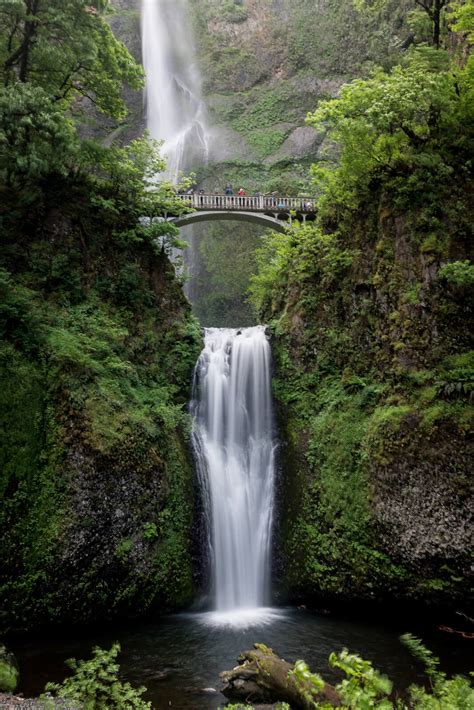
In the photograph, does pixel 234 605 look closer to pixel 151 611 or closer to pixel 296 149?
pixel 151 611

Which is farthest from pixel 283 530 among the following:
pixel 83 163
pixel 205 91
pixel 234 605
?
pixel 205 91

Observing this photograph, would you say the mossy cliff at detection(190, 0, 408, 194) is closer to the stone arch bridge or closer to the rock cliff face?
the rock cliff face

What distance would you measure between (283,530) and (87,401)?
555 centimetres

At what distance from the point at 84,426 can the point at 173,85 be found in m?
37.1

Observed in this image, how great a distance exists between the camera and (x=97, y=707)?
542cm

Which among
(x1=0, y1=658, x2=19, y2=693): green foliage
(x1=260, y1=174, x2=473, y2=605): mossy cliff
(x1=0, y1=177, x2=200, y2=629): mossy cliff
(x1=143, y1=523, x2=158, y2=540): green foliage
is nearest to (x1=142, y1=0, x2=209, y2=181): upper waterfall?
(x1=0, y1=177, x2=200, y2=629): mossy cliff

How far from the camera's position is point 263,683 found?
6.42 m

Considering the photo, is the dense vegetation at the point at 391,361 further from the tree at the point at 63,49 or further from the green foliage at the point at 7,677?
the tree at the point at 63,49

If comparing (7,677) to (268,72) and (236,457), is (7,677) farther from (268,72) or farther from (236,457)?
(268,72)

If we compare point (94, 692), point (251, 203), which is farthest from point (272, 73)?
point (94, 692)

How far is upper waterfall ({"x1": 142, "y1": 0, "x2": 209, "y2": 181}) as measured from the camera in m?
34.8

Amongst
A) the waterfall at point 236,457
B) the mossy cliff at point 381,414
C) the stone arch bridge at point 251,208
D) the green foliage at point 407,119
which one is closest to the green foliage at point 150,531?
the waterfall at point 236,457

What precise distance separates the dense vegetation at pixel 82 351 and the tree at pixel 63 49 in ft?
0.13

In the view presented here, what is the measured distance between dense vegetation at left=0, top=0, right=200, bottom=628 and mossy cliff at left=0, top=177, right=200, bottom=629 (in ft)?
0.09
